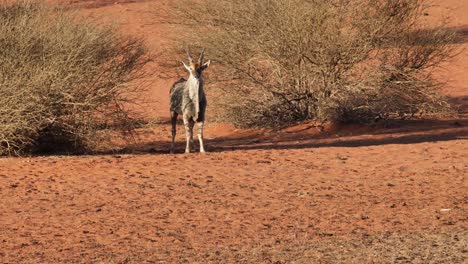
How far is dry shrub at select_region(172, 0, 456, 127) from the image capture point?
19.9 m

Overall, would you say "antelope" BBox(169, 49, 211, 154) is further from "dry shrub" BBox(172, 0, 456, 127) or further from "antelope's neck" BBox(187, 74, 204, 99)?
"dry shrub" BBox(172, 0, 456, 127)

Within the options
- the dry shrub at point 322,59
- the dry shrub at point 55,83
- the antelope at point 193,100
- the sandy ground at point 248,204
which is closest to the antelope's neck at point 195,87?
the antelope at point 193,100

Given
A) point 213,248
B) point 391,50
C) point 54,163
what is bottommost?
point 213,248

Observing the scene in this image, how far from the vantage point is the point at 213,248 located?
973 centimetres

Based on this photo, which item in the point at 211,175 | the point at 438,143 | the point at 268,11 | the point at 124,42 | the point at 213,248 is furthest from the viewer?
the point at 268,11

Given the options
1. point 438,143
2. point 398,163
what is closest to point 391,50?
point 438,143

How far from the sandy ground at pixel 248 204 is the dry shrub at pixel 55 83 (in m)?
0.60

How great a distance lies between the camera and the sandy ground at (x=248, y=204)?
960 centimetres

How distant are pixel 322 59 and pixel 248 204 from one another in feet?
27.5

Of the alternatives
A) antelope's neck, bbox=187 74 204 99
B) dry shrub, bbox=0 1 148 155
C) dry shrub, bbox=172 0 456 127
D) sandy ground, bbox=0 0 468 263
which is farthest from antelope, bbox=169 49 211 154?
dry shrub, bbox=172 0 456 127

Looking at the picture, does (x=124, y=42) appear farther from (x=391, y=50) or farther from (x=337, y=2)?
(x=391, y=50)

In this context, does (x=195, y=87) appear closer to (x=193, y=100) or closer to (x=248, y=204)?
(x=193, y=100)

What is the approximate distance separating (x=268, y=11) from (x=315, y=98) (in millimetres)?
2217

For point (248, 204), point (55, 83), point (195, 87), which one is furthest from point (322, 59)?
point (248, 204)
